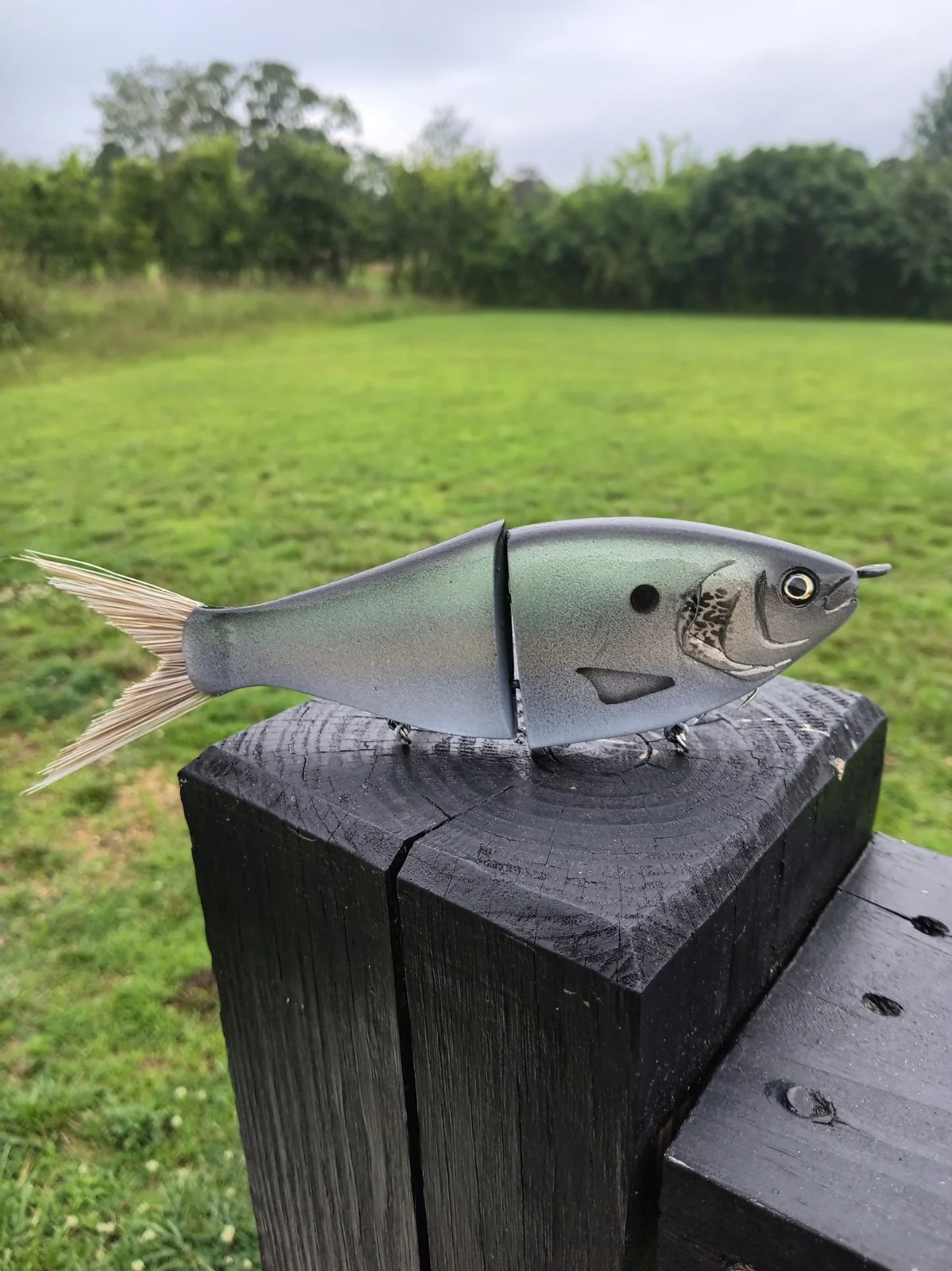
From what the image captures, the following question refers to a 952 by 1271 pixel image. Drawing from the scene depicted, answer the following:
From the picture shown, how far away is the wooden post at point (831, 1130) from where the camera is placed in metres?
0.72

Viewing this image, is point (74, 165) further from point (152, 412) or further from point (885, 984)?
point (885, 984)

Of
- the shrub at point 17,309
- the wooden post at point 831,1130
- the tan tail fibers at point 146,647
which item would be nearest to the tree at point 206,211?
the shrub at point 17,309

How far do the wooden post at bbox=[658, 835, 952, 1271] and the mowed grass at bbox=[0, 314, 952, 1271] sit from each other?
4.70 ft

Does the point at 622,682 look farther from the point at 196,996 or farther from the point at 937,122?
the point at 937,122

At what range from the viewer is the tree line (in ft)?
72.7

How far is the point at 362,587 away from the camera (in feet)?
3.50

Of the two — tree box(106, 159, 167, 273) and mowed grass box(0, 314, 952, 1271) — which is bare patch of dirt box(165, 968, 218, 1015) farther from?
tree box(106, 159, 167, 273)

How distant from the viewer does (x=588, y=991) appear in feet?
2.52

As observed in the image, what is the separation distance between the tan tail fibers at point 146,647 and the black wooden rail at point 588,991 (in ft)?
0.28

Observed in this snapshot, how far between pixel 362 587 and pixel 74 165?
70.8 ft

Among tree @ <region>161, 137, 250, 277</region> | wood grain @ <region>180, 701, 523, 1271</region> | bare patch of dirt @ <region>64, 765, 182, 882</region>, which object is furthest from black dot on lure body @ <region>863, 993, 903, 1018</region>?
tree @ <region>161, 137, 250, 277</region>

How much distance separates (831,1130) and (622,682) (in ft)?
1.54

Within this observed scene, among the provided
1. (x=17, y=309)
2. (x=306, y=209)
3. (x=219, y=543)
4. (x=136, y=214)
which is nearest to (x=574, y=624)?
(x=219, y=543)

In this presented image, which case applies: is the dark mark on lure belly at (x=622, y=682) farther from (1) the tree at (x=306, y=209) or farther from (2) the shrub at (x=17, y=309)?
(1) the tree at (x=306, y=209)
